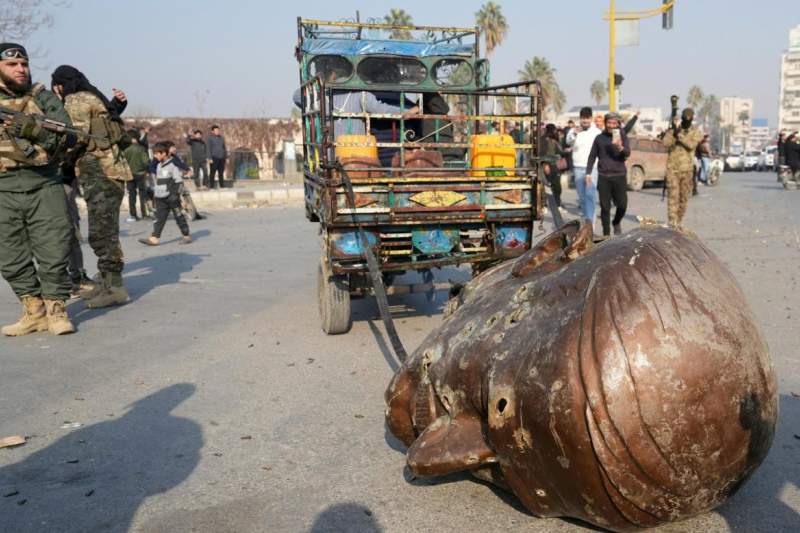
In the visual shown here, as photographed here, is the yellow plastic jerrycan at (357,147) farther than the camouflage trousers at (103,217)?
No

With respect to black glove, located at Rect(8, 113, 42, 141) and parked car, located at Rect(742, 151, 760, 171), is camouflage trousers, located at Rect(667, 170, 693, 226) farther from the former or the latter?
parked car, located at Rect(742, 151, 760, 171)

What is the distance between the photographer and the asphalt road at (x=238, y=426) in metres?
3.01

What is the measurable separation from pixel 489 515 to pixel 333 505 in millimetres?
685

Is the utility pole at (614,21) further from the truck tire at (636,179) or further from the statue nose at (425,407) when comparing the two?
the statue nose at (425,407)

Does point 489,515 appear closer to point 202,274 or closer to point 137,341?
point 137,341

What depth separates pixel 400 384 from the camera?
3.26 metres

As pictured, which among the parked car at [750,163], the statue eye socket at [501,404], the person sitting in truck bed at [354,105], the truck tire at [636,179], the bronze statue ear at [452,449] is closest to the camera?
the statue eye socket at [501,404]

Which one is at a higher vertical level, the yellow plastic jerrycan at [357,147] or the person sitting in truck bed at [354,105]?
the person sitting in truck bed at [354,105]

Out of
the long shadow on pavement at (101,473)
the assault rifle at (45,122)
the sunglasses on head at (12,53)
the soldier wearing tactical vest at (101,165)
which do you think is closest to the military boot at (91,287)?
the soldier wearing tactical vest at (101,165)

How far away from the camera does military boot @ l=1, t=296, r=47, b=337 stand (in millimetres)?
6141

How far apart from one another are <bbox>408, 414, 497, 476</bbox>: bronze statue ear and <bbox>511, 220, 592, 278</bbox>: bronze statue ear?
79 cm

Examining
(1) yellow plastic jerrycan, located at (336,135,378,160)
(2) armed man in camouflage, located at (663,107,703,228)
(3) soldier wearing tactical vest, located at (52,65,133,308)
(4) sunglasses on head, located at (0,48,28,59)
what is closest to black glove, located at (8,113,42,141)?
(4) sunglasses on head, located at (0,48,28,59)

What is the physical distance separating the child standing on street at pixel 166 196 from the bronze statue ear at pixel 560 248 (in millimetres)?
9504

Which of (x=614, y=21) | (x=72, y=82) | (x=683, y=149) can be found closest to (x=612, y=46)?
(x=614, y=21)
